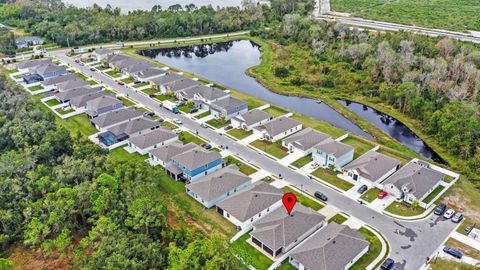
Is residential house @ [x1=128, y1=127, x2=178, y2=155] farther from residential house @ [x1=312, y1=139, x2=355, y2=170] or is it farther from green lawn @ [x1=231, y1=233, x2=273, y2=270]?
green lawn @ [x1=231, y1=233, x2=273, y2=270]

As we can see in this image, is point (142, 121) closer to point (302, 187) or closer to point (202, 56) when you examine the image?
point (302, 187)

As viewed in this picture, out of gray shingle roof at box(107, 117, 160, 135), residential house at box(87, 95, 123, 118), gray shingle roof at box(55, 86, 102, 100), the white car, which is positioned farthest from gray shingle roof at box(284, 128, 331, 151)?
gray shingle roof at box(55, 86, 102, 100)

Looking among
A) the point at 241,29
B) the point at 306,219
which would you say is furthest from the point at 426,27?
the point at 306,219

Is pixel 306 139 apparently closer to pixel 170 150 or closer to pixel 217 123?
pixel 217 123

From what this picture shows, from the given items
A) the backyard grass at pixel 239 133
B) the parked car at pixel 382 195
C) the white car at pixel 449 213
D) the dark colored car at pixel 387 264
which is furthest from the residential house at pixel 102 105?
the white car at pixel 449 213

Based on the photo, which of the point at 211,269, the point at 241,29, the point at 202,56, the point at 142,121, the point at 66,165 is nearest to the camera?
the point at 211,269
